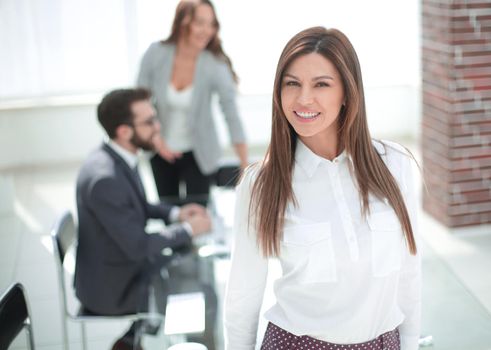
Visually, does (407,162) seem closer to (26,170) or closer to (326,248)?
(326,248)

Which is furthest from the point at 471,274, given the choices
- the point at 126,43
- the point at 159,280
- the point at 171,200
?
the point at 126,43

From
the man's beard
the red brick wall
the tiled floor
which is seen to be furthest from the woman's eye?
the red brick wall

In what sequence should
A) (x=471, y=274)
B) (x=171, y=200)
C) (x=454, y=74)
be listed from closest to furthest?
(x=171, y=200) < (x=471, y=274) < (x=454, y=74)

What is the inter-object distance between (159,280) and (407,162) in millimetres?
1201

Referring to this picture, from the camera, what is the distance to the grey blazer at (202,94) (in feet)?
12.9

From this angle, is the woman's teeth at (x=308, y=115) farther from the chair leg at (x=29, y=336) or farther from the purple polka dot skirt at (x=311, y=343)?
the chair leg at (x=29, y=336)

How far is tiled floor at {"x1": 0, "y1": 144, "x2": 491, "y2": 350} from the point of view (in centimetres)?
234

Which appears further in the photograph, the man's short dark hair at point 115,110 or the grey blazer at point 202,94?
the grey blazer at point 202,94

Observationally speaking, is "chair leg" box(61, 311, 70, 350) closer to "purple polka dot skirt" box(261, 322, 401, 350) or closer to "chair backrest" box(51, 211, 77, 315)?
"chair backrest" box(51, 211, 77, 315)

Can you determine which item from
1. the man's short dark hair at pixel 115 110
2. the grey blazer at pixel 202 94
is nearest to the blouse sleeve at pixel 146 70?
the grey blazer at pixel 202 94

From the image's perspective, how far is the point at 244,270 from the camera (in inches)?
68.2

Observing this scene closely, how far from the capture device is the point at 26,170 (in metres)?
6.59

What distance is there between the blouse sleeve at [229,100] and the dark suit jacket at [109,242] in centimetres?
115

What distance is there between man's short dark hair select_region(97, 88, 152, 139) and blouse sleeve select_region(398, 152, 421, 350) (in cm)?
162
